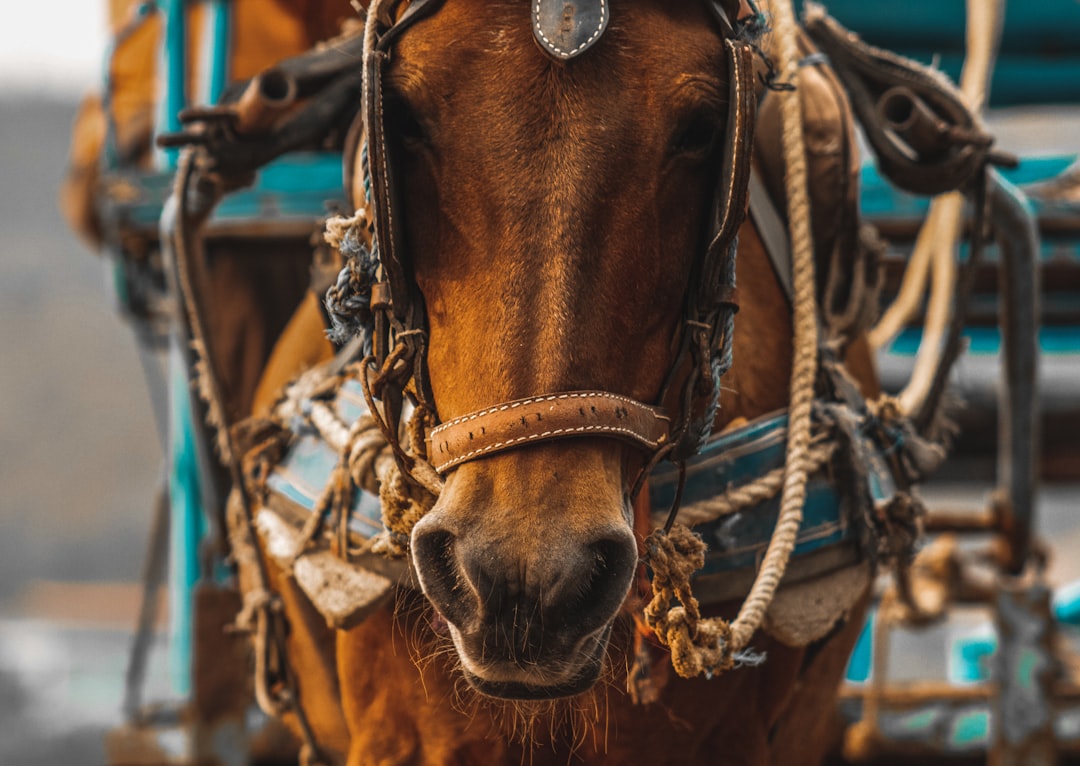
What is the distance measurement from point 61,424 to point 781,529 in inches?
658

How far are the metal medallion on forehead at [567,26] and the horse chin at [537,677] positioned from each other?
514 mm

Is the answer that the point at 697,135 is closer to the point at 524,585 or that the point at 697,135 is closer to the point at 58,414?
the point at 524,585

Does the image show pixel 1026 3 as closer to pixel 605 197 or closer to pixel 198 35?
pixel 198 35

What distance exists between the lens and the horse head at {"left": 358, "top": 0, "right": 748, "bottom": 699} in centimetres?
118

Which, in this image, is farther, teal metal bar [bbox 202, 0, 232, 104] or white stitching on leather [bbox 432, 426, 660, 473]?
teal metal bar [bbox 202, 0, 232, 104]

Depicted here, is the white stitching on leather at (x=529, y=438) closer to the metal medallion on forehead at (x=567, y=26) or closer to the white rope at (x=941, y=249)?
the metal medallion on forehead at (x=567, y=26)

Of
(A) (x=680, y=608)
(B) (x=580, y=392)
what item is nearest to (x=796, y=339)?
(A) (x=680, y=608)

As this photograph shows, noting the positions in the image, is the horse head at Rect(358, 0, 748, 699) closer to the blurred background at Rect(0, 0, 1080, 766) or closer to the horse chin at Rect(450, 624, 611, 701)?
the horse chin at Rect(450, 624, 611, 701)

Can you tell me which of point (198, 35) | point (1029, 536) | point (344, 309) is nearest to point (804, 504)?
point (344, 309)

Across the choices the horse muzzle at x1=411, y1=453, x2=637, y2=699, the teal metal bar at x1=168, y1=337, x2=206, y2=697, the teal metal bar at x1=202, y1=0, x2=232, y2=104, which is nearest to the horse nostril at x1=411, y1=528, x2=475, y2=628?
the horse muzzle at x1=411, y1=453, x2=637, y2=699

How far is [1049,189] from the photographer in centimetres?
296

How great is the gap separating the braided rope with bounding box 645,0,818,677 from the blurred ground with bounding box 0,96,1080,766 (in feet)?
31.1

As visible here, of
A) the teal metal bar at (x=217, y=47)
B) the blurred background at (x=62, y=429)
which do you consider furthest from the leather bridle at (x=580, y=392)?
the blurred background at (x=62, y=429)

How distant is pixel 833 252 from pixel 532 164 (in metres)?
0.75
